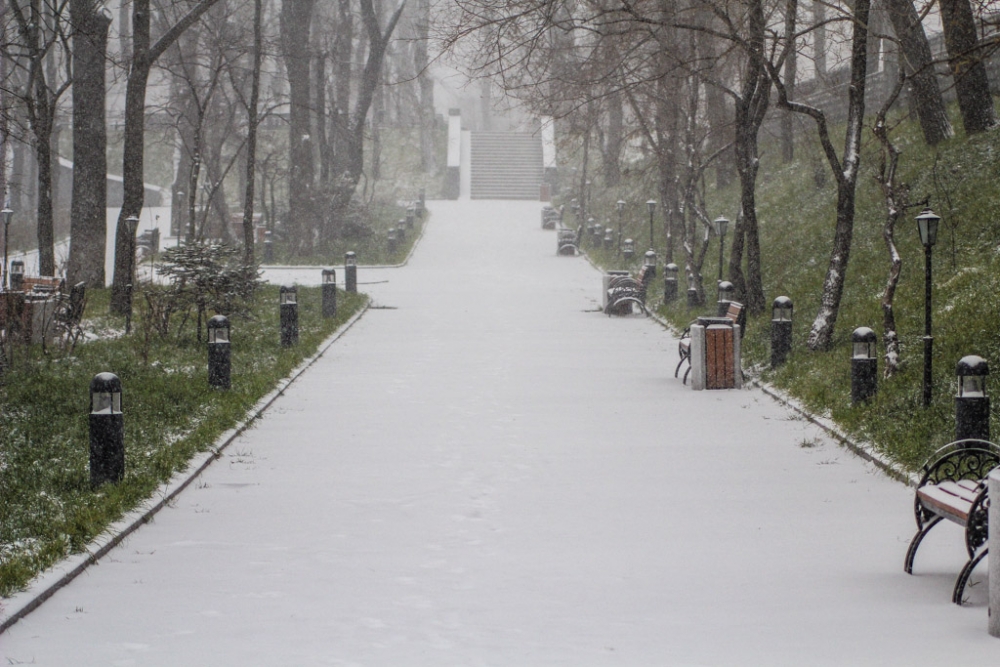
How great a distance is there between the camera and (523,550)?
8.09 m

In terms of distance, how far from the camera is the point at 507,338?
2170cm

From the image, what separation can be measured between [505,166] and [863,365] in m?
60.0

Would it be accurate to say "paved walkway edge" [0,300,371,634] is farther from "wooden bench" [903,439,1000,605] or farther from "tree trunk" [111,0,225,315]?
"tree trunk" [111,0,225,315]

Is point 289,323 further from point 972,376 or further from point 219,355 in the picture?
point 972,376

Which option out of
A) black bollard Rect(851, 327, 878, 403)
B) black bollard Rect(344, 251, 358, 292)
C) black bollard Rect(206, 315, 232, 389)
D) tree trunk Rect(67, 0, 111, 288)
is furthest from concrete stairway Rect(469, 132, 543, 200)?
black bollard Rect(851, 327, 878, 403)

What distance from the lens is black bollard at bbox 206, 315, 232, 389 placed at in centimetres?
1477

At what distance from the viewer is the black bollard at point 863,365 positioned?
42.8 feet

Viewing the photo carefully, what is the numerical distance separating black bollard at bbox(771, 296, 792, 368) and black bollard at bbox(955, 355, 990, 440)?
638 cm

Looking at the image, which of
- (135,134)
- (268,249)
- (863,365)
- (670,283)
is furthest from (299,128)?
(863,365)

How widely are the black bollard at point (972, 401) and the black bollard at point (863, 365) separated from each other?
286cm

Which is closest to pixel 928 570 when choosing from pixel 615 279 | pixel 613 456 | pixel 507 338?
pixel 613 456

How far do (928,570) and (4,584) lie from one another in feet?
15.1

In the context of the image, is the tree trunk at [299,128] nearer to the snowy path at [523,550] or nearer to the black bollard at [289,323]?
the black bollard at [289,323]

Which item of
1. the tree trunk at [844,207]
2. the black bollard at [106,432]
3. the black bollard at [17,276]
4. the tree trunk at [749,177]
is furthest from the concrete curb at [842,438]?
the black bollard at [17,276]
